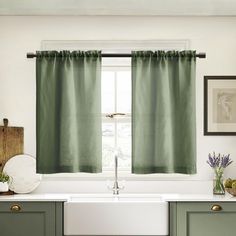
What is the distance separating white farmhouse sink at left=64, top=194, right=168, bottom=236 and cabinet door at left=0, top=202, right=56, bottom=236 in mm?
144

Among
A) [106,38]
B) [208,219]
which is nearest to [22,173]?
[106,38]

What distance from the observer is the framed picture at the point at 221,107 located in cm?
399

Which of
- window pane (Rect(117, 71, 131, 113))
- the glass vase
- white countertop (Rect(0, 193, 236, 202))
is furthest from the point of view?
window pane (Rect(117, 71, 131, 113))

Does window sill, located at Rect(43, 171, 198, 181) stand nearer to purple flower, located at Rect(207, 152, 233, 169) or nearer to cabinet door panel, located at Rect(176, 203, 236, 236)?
purple flower, located at Rect(207, 152, 233, 169)

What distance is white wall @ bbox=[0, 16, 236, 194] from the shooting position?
400cm

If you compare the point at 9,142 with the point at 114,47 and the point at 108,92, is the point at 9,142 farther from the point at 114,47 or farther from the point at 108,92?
the point at 114,47

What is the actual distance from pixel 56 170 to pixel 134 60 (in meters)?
1.13

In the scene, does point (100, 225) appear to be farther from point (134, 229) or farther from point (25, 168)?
point (25, 168)

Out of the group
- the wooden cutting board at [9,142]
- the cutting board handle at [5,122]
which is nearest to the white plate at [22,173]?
the wooden cutting board at [9,142]

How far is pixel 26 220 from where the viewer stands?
3.56 meters

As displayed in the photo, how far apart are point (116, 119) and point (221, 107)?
919 mm

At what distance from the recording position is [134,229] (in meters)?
3.62

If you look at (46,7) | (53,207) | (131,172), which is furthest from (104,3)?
(53,207)

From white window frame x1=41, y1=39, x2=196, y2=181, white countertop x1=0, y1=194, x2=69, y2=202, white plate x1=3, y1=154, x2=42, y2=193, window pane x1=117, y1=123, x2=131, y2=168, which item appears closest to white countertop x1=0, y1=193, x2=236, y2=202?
white countertop x1=0, y1=194, x2=69, y2=202
